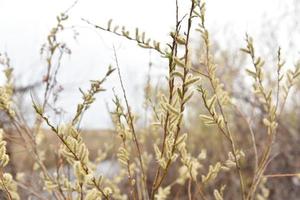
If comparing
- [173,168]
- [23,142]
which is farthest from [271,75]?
[23,142]

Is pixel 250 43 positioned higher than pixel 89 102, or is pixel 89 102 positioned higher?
pixel 250 43

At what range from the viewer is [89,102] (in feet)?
4.54

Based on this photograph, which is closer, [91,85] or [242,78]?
[91,85]

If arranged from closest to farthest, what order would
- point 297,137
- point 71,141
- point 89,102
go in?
1. point 71,141
2. point 89,102
3. point 297,137

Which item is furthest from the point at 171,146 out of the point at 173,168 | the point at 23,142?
the point at 173,168

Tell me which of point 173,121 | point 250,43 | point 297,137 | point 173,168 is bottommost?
point 173,168

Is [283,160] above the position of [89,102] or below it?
below

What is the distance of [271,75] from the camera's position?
7094 mm

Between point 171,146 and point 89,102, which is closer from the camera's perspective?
point 171,146

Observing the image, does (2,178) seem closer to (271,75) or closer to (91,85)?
(91,85)

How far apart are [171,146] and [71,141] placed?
25 cm

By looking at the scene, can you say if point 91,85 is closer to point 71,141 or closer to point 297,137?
point 71,141

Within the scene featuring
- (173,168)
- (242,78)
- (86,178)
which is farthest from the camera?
(173,168)

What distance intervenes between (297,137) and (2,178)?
5727 millimetres
